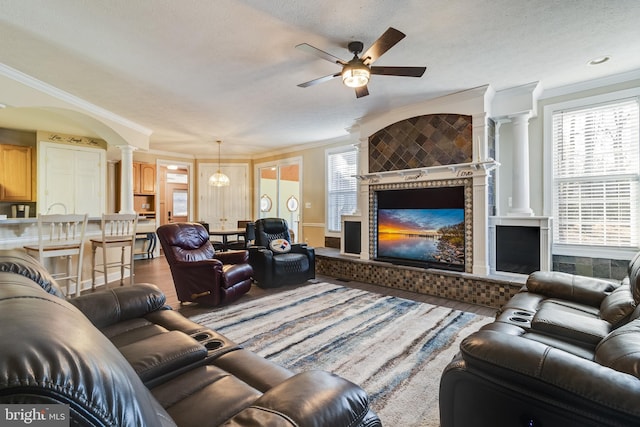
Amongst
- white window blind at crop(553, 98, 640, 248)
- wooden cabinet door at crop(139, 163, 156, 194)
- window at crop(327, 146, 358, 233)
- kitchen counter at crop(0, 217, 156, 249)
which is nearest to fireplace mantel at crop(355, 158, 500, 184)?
white window blind at crop(553, 98, 640, 248)

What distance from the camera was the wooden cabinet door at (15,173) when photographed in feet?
18.1

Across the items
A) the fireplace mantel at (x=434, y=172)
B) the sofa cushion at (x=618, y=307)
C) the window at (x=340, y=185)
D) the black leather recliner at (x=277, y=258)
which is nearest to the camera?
the sofa cushion at (x=618, y=307)

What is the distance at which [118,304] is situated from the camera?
179 centimetres

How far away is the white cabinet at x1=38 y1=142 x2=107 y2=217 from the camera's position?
560cm

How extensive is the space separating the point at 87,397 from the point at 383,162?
4709 mm

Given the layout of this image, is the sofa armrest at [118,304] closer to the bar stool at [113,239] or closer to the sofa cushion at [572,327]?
the sofa cushion at [572,327]

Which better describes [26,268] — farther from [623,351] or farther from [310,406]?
[623,351]

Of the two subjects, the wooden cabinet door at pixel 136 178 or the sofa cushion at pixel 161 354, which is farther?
the wooden cabinet door at pixel 136 178

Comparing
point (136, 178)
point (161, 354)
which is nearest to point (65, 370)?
point (161, 354)

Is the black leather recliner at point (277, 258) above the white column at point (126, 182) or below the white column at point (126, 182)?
below

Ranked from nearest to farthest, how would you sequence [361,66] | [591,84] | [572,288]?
[572,288] < [361,66] < [591,84]

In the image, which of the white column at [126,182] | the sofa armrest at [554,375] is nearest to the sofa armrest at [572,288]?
the sofa armrest at [554,375]

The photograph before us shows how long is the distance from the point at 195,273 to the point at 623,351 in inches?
139

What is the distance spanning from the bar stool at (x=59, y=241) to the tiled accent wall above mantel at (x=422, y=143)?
4176mm
